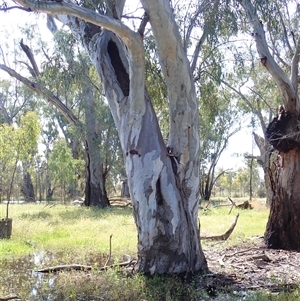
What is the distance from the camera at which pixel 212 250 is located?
9219mm

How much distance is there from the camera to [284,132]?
8812mm

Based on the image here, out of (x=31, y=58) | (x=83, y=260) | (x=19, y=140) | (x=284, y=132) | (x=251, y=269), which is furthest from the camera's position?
(x=31, y=58)

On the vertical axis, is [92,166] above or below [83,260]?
above

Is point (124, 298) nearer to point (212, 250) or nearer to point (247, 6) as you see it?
point (212, 250)

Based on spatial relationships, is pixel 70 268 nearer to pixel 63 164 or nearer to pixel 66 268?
pixel 66 268

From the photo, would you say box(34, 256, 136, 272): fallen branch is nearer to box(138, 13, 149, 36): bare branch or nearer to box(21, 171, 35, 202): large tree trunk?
box(138, 13, 149, 36): bare branch

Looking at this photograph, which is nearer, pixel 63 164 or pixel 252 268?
pixel 252 268

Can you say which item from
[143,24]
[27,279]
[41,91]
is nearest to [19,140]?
[41,91]

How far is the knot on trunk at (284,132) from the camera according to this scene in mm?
8594

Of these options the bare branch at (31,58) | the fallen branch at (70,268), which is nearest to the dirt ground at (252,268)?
the fallen branch at (70,268)

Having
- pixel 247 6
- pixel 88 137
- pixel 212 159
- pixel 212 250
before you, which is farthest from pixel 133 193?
pixel 212 159

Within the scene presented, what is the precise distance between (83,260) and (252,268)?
9.68 feet

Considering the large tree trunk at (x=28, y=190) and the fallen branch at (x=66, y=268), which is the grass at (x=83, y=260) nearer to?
the fallen branch at (x=66, y=268)

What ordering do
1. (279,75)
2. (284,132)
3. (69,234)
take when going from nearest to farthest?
1. (284,132)
2. (279,75)
3. (69,234)
